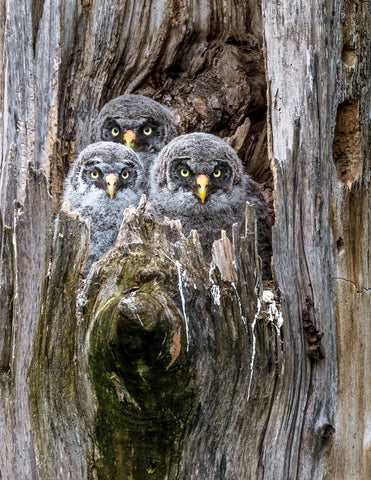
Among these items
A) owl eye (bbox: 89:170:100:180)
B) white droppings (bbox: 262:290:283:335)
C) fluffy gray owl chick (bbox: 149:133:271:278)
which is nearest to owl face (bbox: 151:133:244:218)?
fluffy gray owl chick (bbox: 149:133:271:278)

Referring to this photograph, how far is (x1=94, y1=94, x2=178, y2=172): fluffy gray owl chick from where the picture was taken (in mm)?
5637

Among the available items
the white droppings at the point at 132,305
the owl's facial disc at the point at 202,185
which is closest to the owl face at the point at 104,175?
the owl's facial disc at the point at 202,185

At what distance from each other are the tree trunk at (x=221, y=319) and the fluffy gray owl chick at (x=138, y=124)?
1613 mm

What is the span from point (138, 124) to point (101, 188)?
1.39m

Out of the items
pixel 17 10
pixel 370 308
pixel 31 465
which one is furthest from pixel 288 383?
pixel 17 10

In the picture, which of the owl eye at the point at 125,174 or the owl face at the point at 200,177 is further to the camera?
the owl eye at the point at 125,174

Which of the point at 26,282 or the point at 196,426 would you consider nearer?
the point at 196,426

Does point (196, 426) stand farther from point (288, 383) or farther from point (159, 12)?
point (159, 12)

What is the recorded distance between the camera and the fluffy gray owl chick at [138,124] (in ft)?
18.5

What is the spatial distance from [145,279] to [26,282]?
78 cm

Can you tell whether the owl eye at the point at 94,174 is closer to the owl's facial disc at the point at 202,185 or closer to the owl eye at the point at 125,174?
the owl eye at the point at 125,174

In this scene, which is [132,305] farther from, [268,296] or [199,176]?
[199,176]

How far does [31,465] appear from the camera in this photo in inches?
131

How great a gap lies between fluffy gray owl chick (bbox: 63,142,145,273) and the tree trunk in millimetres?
682
